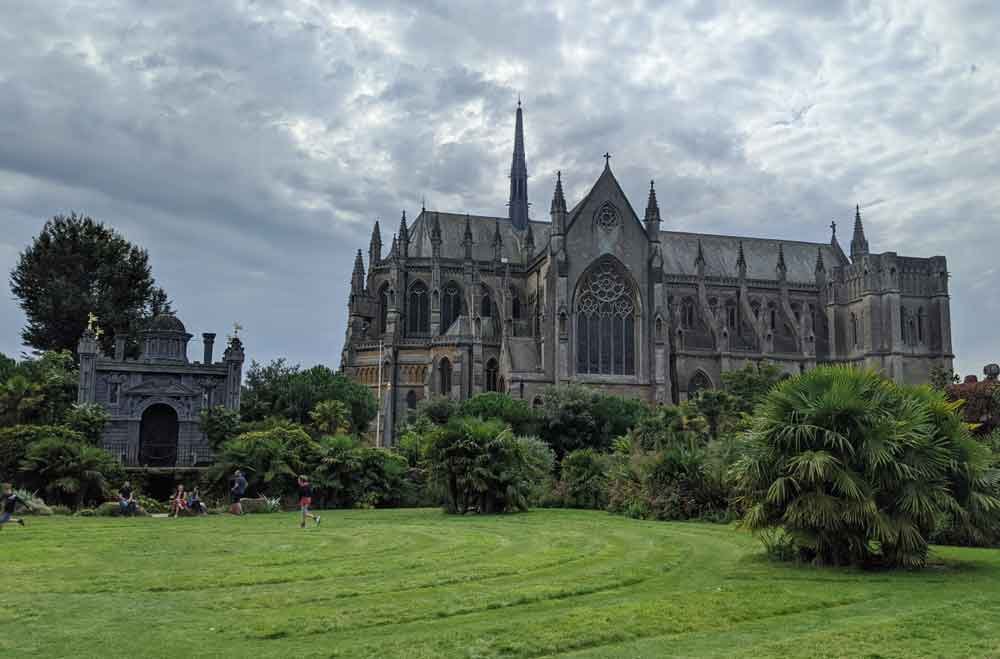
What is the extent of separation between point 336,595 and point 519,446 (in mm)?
16960

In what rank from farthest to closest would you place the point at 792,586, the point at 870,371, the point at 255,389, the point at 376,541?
the point at 255,389 < the point at 376,541 < the point at 870,371 < the point at 792,586

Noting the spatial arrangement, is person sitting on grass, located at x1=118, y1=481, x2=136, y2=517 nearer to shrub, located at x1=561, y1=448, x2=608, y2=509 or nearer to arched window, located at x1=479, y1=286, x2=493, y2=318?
shrub, located at x1=561, y1=448, x2=608, y2=509

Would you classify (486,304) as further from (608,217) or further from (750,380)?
(750,380)

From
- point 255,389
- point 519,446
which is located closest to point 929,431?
point 519,446

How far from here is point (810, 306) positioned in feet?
258

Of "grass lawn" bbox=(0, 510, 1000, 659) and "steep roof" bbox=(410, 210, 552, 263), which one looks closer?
"grass lawn" bbox=(0, 510, 1000, 659)

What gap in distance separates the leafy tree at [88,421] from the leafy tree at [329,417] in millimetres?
10004

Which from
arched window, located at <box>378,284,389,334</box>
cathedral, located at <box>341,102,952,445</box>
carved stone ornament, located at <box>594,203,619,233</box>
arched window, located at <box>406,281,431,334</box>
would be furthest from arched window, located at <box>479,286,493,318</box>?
carved stone ornament, located at <box>594,203,619,233</box>

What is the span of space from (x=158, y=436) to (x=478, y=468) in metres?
24.2

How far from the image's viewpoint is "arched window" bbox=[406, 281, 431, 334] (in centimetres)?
7044

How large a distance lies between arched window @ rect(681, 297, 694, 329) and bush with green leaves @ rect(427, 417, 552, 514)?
49.2m

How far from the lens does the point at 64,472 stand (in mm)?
29328

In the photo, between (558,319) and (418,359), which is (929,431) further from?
(418,359)

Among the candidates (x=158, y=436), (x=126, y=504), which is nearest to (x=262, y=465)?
(x=126, y=504)
